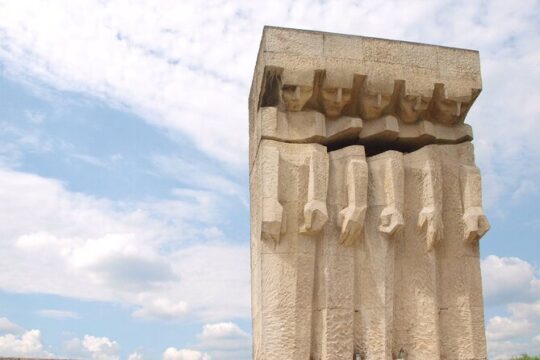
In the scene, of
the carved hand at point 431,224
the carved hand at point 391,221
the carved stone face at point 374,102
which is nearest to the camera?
the carved hand at point 391,221

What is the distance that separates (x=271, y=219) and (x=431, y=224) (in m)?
1.94

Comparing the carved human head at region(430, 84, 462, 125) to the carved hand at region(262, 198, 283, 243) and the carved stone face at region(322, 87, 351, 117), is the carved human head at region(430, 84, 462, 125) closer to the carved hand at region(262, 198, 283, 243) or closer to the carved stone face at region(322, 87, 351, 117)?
the carved stone face at region(322, 87, 351, 117)

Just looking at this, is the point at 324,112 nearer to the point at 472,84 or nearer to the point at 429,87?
the point at 429,87

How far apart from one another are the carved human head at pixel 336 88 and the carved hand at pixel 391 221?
1.43m

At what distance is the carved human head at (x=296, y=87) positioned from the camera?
8148 millimetres

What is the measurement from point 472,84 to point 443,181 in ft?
4.41

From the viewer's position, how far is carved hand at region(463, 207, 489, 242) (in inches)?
324

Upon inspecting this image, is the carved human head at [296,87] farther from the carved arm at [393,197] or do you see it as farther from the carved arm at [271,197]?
the carved arm at [393,197]

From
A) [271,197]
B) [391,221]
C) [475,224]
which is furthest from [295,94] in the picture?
[475,224]

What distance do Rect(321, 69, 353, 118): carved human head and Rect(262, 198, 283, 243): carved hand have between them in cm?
149

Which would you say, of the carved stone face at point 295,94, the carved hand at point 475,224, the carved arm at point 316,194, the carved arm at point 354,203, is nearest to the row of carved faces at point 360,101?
the carved stone face at point 295,94

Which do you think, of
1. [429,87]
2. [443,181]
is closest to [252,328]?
[443,181]

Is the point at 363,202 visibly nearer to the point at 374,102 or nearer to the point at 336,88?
the point at 374,102

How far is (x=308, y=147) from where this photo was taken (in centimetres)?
817
